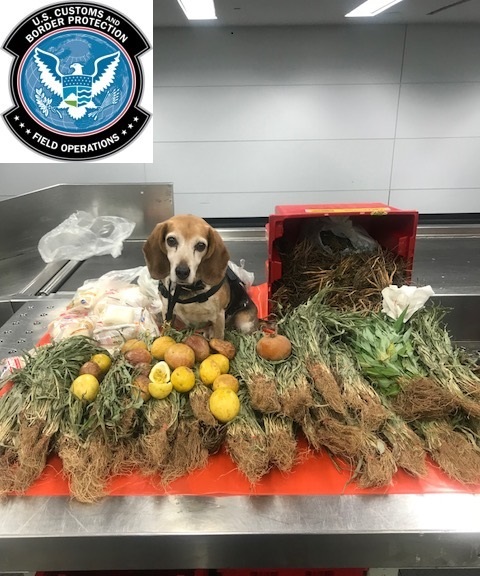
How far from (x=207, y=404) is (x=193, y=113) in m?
3.26

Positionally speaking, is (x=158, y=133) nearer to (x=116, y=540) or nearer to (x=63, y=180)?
(x=63, y=180)

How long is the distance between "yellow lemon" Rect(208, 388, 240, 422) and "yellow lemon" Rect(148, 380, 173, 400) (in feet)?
0.30

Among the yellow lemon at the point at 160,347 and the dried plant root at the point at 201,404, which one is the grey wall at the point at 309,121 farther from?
the dried plant root at the point at 201,404

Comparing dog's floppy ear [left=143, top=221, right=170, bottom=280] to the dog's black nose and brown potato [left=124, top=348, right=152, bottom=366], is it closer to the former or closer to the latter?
the dog's black nose

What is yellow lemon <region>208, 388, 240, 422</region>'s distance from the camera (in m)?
0.83

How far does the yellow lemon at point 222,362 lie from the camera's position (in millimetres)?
927

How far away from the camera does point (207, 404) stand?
85 centimetres

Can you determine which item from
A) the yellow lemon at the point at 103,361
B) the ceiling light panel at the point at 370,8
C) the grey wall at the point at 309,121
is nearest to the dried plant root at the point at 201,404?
the yellow lemon at the point at 103,361

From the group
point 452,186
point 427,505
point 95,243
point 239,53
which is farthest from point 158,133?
point 427,505

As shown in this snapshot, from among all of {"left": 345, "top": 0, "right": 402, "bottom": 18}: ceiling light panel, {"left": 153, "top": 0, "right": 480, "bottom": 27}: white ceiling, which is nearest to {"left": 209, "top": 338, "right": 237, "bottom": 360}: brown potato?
{"left": 153, "top": 0, "right": 480, "bottom": 27}: white ceiling

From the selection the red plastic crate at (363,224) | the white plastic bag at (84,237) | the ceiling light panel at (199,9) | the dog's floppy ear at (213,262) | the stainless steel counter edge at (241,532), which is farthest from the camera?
the ceiling light panel at (199,9)

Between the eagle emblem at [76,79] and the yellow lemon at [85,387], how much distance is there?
22.0 inches

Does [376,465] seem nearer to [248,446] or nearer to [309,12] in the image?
[248,446]

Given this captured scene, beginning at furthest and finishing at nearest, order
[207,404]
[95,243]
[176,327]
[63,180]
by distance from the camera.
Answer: [63,180] → [95,243] → [176,327] → [207,404]
